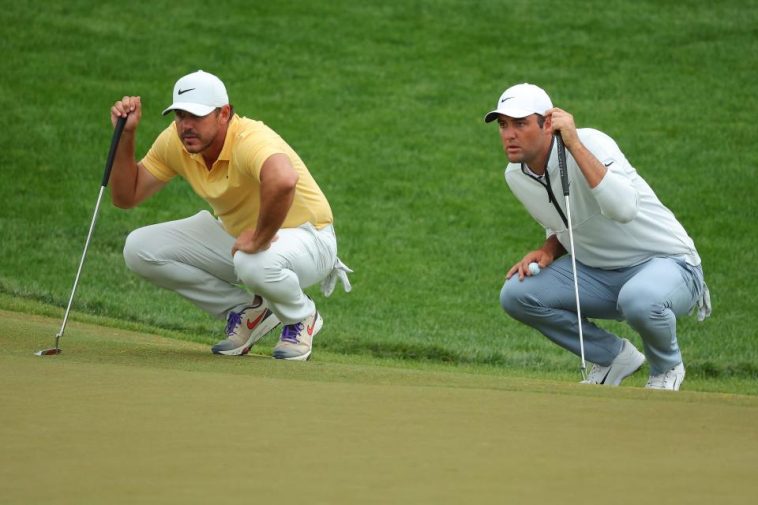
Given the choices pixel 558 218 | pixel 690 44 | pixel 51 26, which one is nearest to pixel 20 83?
pixel 51 26

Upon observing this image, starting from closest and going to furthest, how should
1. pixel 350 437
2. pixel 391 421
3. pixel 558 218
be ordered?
pixel 350 437 → pixel 391 421 → pixel 558 218

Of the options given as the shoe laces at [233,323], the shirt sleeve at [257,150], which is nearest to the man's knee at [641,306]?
the shirt sleeve at [257,150]

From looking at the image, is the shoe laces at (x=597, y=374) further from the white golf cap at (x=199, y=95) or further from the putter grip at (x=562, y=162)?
the white golf cap at (x=199, y=95)

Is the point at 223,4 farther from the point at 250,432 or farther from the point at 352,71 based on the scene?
the point at 250,432

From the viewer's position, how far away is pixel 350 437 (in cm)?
392

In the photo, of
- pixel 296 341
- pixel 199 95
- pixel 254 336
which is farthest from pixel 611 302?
pixel 199 95

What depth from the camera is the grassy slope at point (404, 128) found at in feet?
32.0

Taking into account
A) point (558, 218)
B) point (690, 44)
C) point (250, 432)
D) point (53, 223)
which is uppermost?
point (690, 44)

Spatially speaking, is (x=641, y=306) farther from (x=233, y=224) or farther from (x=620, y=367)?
(x=233, y=224)

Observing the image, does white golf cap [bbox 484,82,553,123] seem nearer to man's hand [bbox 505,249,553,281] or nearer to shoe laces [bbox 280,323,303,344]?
man's hand [bbox 505,249,553,281]

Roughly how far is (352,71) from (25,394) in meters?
10.9

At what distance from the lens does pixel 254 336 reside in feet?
21.6

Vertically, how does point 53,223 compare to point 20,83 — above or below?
below

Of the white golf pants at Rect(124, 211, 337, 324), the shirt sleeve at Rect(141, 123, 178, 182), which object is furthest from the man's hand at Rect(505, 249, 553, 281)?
the shirt sleeve at Rect(141, 123, 178, 182)
